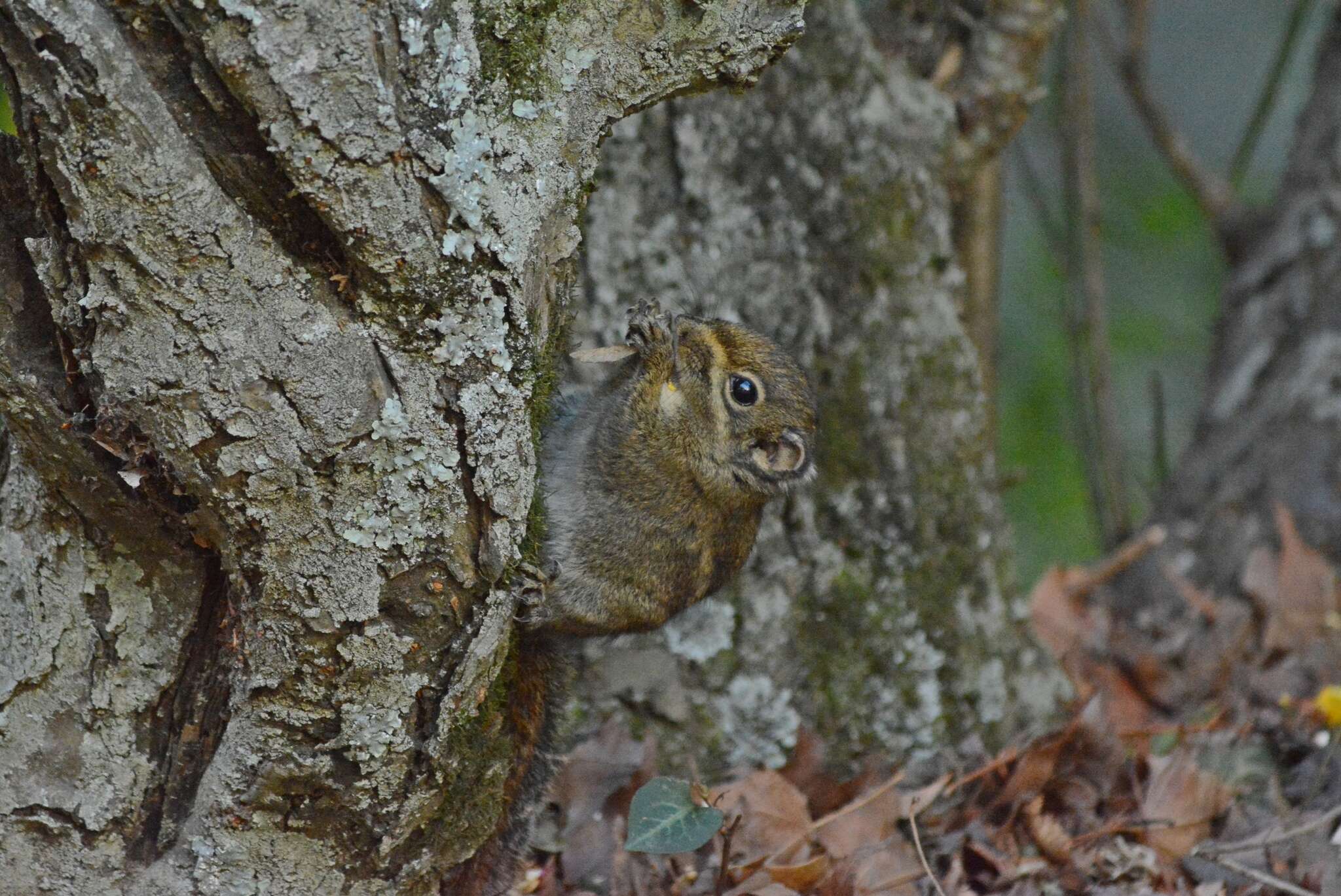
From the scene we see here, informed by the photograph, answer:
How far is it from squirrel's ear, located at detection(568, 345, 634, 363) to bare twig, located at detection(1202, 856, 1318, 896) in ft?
5.83

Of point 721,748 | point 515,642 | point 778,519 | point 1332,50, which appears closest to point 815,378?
point 778,519

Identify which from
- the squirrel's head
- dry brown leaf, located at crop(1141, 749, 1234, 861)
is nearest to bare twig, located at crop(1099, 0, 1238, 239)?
dry brown leaf, located at crop(1141, 749, 1234, 861)

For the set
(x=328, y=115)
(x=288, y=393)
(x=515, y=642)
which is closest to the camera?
(x=328, y=115)

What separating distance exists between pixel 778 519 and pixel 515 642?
1074mm

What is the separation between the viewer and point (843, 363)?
330 centimetres

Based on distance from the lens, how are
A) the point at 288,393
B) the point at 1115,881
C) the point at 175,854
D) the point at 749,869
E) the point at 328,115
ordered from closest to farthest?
the point at 328,115
the point at 288,393
the point at 175,854
the point at 749,869
the point at 1115,881

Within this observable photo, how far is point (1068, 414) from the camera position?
6738mm

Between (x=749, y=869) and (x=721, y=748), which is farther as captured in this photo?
(x=721, y=748)

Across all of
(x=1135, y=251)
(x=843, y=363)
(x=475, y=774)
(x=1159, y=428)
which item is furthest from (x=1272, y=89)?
(x=475, y=774)

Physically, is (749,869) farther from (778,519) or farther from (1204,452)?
(1204,452)

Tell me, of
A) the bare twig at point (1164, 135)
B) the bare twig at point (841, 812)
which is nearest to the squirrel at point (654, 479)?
the bare twig at point (841, 812)

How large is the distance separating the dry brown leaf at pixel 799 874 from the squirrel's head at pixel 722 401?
0.82 meters

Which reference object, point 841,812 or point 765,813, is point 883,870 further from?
point 765,813

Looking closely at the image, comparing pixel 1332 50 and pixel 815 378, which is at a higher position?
pixel 1332 50
